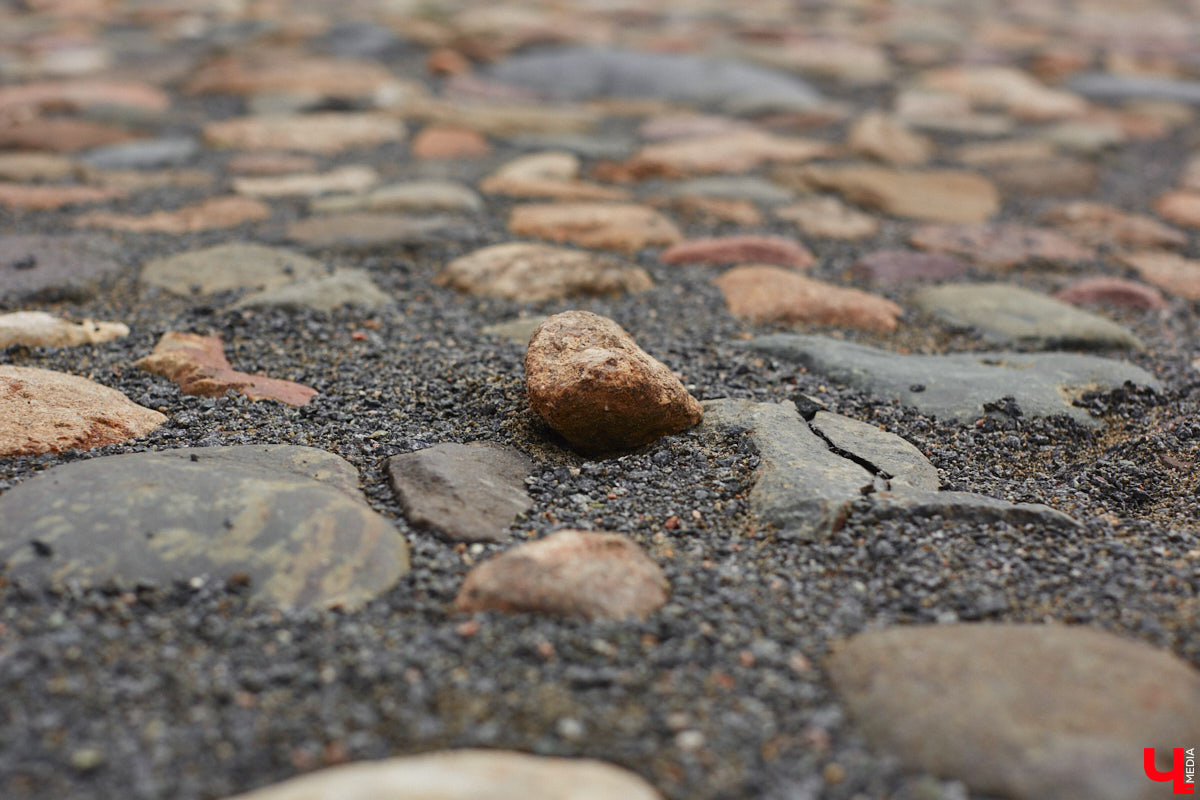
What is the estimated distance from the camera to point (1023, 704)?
0.94 m

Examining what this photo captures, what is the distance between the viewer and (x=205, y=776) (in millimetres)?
856

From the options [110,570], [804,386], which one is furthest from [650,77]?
[110,570]

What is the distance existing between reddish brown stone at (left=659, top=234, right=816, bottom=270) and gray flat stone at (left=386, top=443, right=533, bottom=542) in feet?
3.62

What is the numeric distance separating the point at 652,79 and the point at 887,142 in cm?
130

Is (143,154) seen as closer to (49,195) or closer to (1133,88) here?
(49,195)

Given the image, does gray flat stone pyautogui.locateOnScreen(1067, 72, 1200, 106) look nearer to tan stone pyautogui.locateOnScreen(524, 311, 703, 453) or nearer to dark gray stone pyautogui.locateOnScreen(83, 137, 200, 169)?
tan stone pyautogui.locateOnScreen(524, 311, 703, 453)

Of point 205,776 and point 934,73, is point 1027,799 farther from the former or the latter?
Result: point 934,73

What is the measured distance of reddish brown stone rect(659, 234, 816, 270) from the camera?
2.42 metres

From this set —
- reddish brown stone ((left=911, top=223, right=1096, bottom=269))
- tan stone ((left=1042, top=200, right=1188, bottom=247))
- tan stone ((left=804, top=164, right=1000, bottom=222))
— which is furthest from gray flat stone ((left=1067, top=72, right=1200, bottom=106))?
reddish brown stone ((left=911, top=223, right=1096, bottom=269))

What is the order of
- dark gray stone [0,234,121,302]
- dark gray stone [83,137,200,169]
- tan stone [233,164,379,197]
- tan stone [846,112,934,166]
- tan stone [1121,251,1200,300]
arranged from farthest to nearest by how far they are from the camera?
1. tan stone [846,112,934,166]
2. dark gray stone [83,137,200,169]
3. tan stone [233,164,379,197]
4. tan stone [1121,251,1200,300]
5. dark gray stone [0,234,121,302]

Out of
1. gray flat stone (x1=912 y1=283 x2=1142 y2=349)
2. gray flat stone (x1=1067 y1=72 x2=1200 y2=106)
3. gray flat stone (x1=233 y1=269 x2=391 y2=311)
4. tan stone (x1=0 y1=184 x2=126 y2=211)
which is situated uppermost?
gray flat stone (x1=1067 y1=72 x2=1200 y2=106)

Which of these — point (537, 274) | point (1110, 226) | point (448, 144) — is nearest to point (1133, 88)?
point (1110, 226)

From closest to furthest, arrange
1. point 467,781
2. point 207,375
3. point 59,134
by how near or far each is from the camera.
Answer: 1. point 467,781
2. point 207,375
3. point 59,134

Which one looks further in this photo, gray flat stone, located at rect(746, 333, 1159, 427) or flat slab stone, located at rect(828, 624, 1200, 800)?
gray flat stone, located at rect(746, 333, 1159, 427)
